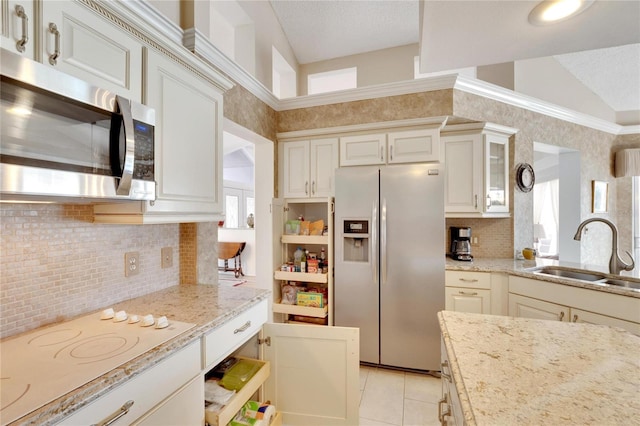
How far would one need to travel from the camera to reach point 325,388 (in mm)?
1637

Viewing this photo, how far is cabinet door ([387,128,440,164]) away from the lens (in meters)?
2.50

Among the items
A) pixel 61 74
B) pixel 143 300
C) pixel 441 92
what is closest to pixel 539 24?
pixel 441 92

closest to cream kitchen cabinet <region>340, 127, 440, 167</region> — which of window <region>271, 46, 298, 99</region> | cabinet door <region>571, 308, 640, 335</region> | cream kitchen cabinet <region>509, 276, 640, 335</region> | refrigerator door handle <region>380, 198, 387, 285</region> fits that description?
refrigerator door handle <region>380, 198, 387, 285</region>

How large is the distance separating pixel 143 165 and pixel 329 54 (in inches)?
128

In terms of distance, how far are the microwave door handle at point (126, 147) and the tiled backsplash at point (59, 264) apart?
0.41 meters

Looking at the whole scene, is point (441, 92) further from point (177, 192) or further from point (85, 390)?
point (85, 390)

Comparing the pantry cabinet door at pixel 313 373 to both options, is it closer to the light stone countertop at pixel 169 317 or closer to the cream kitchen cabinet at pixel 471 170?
the light stone countertop at pixel 169 317

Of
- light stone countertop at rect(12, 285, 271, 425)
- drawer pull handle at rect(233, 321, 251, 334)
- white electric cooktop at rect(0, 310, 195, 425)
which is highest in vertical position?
white electric cooktop at rect(0, 310, 195, 425)

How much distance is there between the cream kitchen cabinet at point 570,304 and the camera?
1.73m

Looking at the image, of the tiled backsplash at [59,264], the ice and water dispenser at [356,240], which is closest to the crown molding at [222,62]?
the tiled backsplash at [59,264]

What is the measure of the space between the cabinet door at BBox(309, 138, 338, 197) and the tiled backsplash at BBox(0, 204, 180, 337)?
165 cm

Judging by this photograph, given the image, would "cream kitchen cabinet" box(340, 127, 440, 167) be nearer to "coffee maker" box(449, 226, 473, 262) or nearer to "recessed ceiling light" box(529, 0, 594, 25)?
"coffee maker" box(449, 226, 473, 262)

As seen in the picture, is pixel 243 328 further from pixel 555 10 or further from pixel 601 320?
pixel 601 320

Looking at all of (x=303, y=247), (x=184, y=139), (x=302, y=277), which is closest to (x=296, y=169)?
(x=303, y=247)
